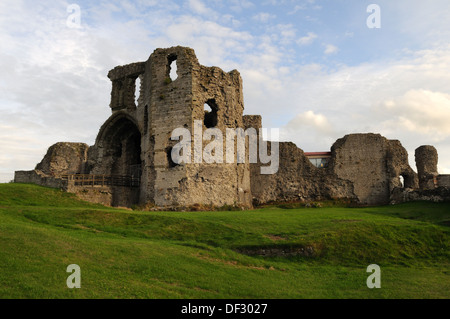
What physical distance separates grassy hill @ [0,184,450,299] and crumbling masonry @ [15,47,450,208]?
6.47 metres

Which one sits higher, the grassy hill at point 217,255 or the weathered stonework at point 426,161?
the weathered stonework at point 426,161

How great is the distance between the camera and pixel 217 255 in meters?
12.1

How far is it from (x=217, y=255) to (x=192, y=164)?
11.6m

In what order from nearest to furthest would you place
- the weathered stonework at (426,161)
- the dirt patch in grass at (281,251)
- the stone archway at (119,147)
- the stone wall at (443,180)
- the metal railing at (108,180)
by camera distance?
the dirt patch in grass at (281,251), the metal railing at (108,180), the stone wall at (443,180), the weathered stonework at (426,161), the stone archway at (119,147)

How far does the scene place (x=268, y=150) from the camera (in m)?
28.7

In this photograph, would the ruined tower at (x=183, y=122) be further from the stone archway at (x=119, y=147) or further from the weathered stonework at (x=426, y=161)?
the weathered stonework at (x=426, y=161)

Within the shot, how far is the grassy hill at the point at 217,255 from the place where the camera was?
28.8 feet

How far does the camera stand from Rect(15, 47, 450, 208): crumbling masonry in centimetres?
2370

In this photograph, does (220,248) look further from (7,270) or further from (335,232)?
(7,270)

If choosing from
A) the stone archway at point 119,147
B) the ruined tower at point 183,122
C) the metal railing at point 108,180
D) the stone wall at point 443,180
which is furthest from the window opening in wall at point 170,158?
the stone wall at point 443,180

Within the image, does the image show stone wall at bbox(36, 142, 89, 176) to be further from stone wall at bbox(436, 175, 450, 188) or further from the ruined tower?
stone wall at bbox(436, 175, 450, 188)

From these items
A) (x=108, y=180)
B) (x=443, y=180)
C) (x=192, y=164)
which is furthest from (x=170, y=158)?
(x=443, y=180)

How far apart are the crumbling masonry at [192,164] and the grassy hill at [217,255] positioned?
21.2 feet
